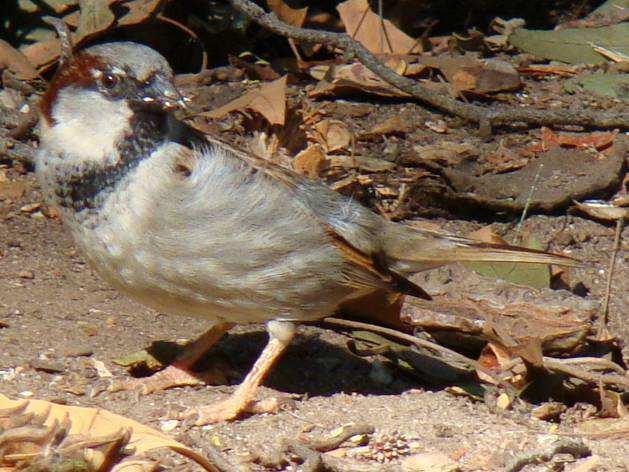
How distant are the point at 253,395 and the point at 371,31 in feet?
10.9

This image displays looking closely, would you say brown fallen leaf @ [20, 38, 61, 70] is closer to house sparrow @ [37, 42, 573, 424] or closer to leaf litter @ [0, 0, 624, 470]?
leaf litter @ [0, 0, 624, 470]

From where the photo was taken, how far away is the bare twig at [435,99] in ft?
20.6

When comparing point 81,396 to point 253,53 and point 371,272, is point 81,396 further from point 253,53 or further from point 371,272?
point 253,53

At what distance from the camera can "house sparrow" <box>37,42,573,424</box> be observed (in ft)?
13.6

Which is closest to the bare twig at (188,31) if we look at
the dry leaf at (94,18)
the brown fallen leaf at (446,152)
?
the dry leaf at (94,18)

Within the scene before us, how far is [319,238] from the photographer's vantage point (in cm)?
448

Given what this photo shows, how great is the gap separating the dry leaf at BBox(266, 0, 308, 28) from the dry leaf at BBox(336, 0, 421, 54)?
278 millimetres

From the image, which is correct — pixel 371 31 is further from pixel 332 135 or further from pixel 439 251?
pixel 439 251

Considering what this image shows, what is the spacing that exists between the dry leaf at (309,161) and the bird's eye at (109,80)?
1.68m

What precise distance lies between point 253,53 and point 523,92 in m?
1.59

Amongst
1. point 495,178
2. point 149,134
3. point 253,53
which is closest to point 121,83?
point 149,134

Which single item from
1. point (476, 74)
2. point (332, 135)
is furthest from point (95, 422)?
point (476, 74)

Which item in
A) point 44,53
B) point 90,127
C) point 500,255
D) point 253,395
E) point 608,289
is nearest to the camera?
point 90,127

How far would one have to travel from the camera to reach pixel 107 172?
13.8ft
